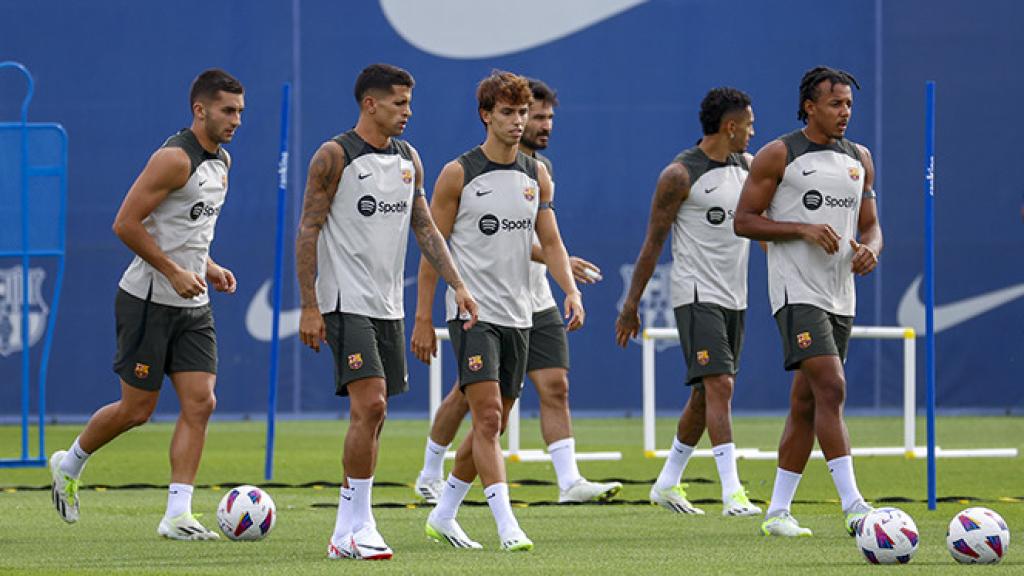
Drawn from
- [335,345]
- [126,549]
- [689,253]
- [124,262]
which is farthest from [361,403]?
[124,262]

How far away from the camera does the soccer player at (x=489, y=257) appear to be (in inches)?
317

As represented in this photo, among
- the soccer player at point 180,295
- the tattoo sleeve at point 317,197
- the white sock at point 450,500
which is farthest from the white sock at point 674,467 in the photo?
the tattoo sleeve at point 317,197

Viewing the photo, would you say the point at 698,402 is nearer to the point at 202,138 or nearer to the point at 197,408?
the point at 197,408

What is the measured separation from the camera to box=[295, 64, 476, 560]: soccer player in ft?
25.1

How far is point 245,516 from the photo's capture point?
27.3 ft

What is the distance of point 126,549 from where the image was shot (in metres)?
8.01

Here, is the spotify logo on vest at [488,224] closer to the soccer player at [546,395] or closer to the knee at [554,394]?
the soccer player at [546,395]

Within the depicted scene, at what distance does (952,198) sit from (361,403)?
11.7 meters

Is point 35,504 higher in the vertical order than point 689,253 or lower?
lower

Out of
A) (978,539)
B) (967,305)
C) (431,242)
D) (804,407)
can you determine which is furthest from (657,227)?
(967,305)

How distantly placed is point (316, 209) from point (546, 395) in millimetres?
3027

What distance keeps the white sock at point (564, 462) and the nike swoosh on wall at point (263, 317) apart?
7414mm

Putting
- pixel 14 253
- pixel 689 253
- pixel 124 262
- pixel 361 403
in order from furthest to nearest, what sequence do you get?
1. pixel 124 262
2. pixel 14 253
3. pixel 689 253
4. pixel 361 403

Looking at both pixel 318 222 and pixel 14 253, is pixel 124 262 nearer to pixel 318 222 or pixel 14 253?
pixel 14 253
